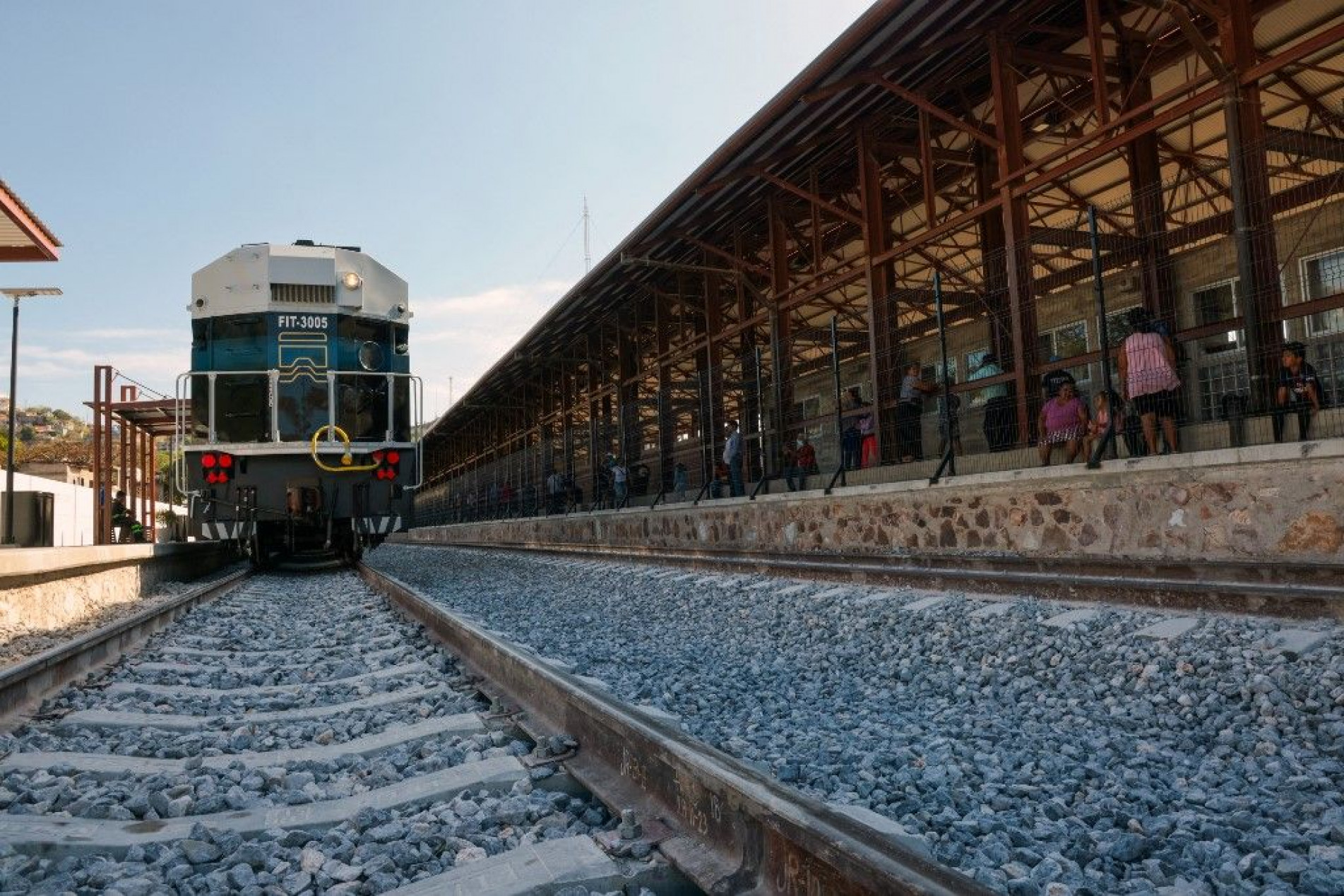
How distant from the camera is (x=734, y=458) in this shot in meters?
13.4

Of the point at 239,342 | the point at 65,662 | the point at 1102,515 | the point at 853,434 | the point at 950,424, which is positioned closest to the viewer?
the point at 65,662

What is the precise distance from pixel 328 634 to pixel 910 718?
4.34 metres

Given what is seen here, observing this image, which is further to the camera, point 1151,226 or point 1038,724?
point 1151,226

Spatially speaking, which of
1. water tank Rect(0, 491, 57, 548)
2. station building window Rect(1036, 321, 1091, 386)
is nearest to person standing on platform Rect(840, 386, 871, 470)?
station building window Rect(1036, 321, 1091, 386)

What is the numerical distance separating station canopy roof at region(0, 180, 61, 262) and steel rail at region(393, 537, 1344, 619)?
9.97m

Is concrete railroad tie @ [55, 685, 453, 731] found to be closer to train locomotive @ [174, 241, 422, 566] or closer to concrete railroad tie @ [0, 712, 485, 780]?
concrete railroad tie @ [0, 712, 485, 780]

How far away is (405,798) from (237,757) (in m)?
0.96

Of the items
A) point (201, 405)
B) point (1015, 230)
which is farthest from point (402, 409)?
point (1015, 230)

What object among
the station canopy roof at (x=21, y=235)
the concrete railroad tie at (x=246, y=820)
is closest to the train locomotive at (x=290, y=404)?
the station canopy roof at (x=21, y=235)

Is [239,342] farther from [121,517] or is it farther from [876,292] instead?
[121,517]

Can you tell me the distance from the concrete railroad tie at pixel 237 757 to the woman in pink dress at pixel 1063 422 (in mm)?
7037

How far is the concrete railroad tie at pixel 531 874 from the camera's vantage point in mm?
1801

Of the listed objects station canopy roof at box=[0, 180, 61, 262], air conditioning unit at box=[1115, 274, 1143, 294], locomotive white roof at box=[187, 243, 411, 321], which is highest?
station canopy roof at box=[0, 180, 61, 262]

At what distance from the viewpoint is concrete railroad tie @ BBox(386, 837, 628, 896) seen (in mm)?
1801
